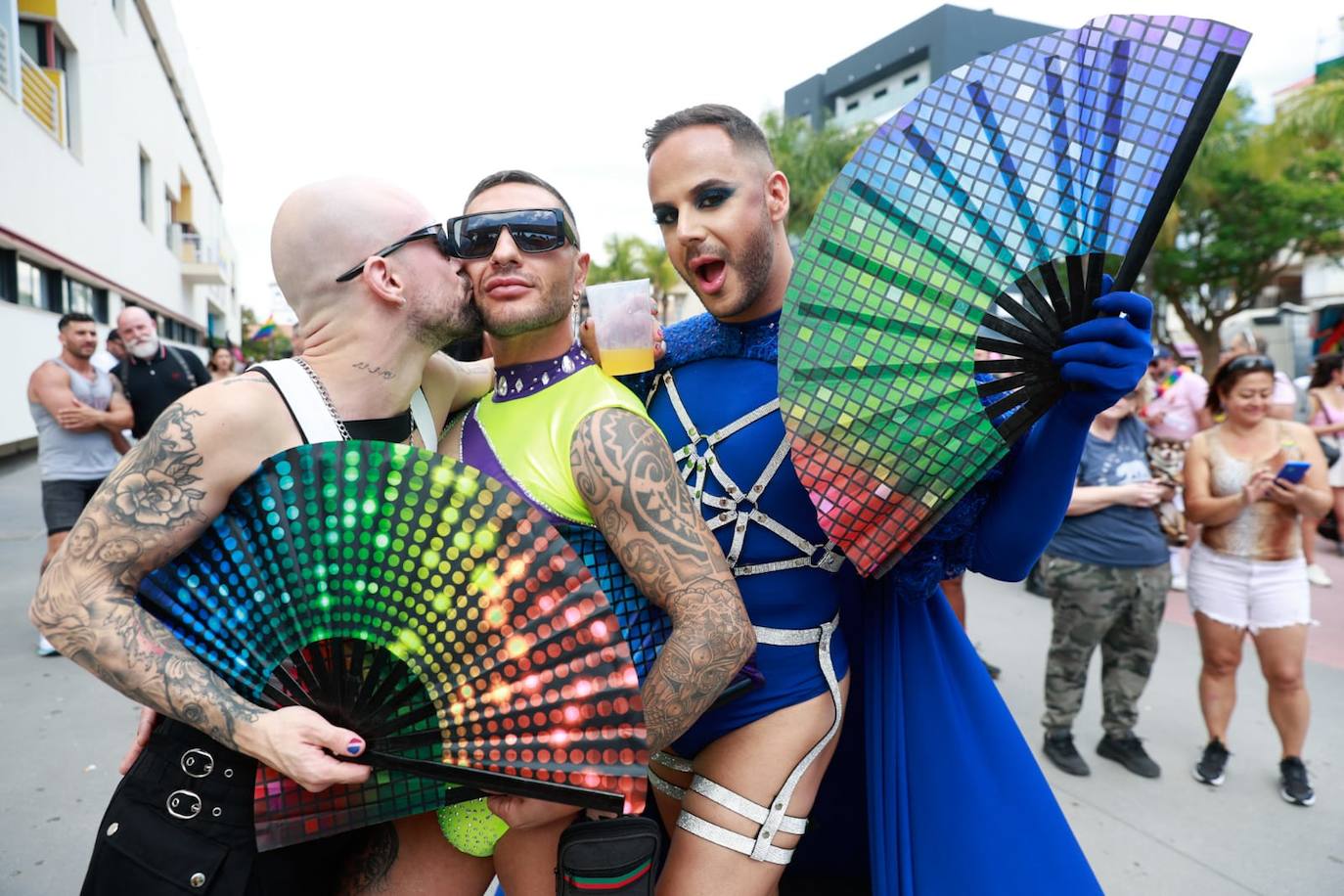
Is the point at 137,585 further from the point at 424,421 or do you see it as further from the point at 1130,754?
the point at 1130,754

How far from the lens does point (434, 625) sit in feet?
4.24

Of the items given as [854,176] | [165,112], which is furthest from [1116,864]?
[165,112]

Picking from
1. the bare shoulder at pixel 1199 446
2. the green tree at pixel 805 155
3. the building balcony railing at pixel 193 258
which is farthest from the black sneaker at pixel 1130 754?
the building balcony railing at pixel 193 258

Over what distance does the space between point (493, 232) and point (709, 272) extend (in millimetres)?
466

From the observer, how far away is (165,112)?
77.9 ft

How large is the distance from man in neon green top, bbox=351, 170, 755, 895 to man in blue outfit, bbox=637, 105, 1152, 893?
0.88ft

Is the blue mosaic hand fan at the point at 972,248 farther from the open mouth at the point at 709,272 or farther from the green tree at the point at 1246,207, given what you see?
the green tree at the point at 1246,207

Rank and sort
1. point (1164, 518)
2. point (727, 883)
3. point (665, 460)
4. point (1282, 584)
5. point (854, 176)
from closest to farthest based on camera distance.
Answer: point (854, 176) → point (665, 460) → point (727, 883) → point (1282, 584) → point (1164, 518)

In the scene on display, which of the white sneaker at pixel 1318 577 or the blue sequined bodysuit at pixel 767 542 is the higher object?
the blue sequined bodysuit at pixel 767 542

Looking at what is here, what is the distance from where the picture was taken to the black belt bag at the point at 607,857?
1.38 metres

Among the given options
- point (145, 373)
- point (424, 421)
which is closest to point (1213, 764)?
point (424, 421)

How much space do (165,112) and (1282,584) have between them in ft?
91.9

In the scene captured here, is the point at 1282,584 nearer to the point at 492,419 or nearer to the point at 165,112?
the point at 492,419

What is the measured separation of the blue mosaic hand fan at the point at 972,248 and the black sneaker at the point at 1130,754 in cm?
330
